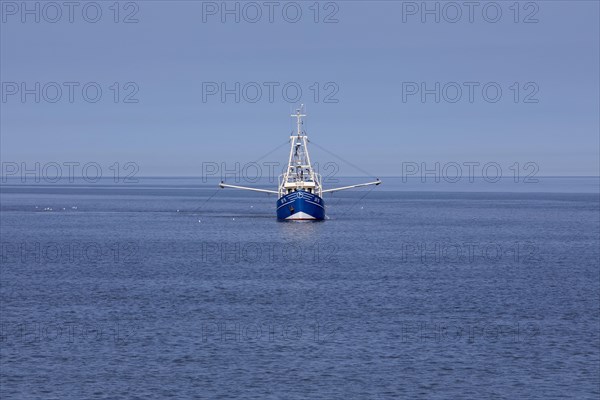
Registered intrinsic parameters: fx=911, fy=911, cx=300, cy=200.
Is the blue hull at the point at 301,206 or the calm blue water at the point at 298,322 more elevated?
the blue hull at the point at 301,206

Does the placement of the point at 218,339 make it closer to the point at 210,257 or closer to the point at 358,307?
the point at 358,307

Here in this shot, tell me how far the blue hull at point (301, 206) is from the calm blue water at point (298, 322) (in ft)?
133

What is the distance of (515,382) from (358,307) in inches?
849

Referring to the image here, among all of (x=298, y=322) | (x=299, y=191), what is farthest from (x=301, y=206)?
(x=298, y=322)

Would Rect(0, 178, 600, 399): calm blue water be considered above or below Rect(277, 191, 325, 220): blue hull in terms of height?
below

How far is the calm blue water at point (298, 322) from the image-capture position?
1746 inches

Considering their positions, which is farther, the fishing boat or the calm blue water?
the fishing boat

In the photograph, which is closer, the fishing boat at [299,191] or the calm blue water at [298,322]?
the calm blue water at [298,322]

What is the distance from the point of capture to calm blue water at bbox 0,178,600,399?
44344 mm

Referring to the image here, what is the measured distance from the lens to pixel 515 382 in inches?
1754

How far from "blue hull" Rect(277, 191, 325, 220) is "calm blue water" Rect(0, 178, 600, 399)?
4040 centimetres

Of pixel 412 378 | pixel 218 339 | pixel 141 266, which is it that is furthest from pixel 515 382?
pixel 141 266

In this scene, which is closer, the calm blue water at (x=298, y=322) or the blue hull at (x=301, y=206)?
the calm blue water at (x=298, y=322)

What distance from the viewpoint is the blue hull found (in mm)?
156625
